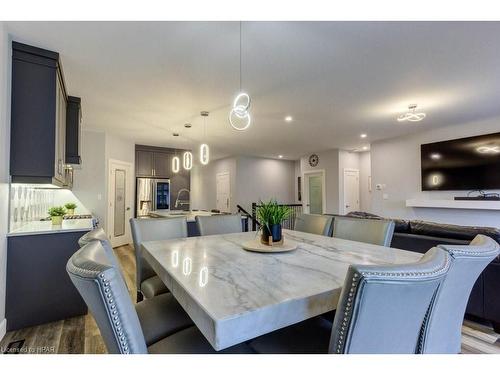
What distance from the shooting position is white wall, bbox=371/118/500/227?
4.65 meters

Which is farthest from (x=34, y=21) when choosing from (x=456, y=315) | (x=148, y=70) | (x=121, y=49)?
(x=456, y=315)

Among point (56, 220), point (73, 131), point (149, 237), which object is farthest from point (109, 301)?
point (73, 131)

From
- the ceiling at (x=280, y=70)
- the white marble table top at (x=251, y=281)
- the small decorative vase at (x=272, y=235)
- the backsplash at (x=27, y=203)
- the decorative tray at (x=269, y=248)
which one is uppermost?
the ceiling at (x=280, y=70)

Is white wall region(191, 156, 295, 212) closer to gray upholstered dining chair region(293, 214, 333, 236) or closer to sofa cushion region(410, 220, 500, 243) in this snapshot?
gray upholstered dining chair region(293, 214, 333, 236)

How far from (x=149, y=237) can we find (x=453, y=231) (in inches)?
110

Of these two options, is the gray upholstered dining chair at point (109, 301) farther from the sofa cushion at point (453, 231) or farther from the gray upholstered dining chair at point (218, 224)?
the sofa cushion at point (453, 231)

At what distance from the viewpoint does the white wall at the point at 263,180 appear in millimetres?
8250

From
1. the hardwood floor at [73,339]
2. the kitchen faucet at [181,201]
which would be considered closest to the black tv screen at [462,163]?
the hardwood floor at [73,339]

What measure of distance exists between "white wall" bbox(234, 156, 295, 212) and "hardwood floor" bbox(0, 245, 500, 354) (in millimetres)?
6011

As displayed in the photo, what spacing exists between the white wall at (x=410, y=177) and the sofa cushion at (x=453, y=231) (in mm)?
2979

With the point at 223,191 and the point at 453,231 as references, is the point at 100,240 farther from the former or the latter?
the point at 223,191
